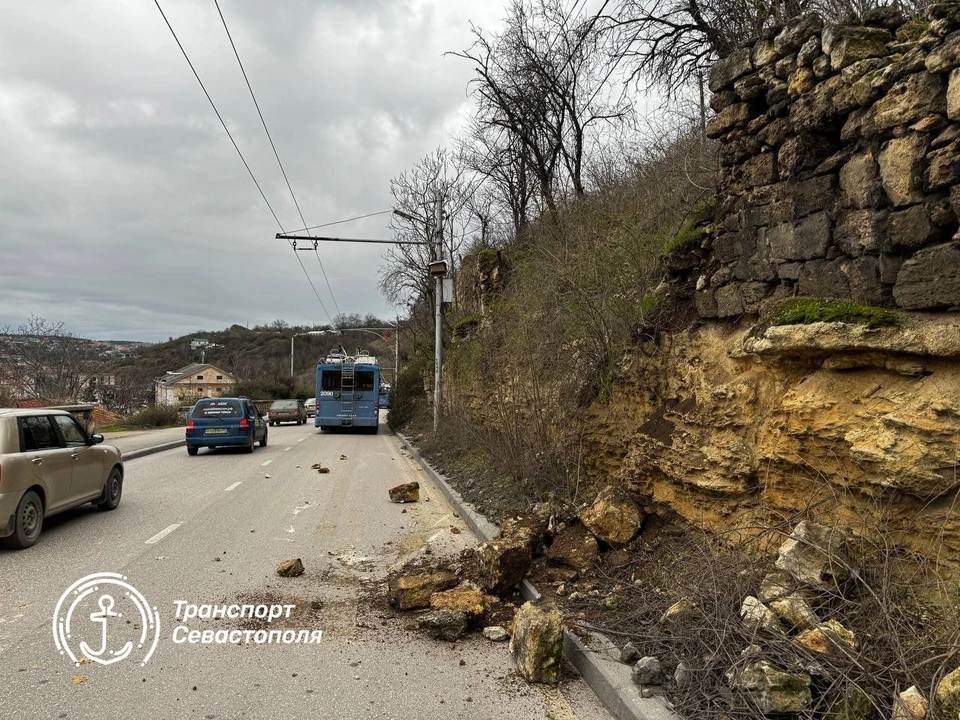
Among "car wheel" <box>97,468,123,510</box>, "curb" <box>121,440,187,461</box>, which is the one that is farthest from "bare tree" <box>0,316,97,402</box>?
"car wheel" <box>97,468,123,510</box>

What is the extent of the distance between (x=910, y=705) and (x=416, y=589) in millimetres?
3840

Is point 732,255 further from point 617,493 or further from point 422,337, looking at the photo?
point 422,337

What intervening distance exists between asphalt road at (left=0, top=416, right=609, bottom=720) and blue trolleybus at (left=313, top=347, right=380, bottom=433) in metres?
19.3

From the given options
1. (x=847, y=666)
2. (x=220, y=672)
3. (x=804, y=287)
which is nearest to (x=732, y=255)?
(x=804, y=287)

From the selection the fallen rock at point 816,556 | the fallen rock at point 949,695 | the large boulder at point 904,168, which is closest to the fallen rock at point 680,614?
the fallen rock at point 816,556

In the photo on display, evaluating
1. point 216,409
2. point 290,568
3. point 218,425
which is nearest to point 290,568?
point 290,568

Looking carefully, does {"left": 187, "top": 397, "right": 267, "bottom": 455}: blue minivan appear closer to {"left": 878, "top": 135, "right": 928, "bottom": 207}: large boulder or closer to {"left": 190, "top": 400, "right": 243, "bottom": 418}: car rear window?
{"left": 190, "top": 400, "right": 243, "bottom": 418}: car rear window

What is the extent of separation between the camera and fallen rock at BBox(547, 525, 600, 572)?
241 inches

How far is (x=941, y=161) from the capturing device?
391 cm

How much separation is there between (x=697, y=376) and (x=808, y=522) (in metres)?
2.09

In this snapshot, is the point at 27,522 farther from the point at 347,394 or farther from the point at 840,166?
the point at 347,394

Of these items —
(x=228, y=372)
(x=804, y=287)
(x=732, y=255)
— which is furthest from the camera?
(x=228, y=372)

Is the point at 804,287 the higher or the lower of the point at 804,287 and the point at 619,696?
the higher

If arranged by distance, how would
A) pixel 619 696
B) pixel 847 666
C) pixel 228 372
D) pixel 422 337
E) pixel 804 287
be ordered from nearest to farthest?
pixel 847 666 < pixel 619 696 < pixel 804 287 < pixel 422 337 < pixel 228 372
